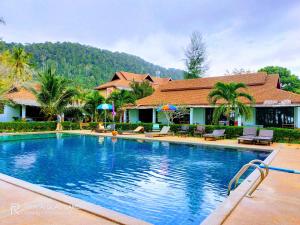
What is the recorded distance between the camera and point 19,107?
30.3 metres

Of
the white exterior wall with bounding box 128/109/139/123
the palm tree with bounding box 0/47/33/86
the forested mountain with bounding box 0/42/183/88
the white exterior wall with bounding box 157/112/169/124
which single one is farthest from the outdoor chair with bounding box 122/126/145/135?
the forested mountain with bounding box 0/42/183/88

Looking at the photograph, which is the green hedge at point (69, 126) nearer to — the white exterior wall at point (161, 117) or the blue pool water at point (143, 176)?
the white exterior wall at point (161, 117)

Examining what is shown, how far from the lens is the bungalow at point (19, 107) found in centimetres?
2817

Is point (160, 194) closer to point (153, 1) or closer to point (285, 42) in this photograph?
point (153, 1)

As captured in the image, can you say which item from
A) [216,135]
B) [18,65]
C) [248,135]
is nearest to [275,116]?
[248,135]

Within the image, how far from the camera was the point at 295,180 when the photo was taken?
7.02m

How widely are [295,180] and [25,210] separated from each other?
6767mm

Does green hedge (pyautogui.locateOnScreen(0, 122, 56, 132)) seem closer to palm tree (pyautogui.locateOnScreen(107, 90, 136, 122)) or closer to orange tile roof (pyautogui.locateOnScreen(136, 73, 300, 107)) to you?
palm tree (pyautogui.locateOnScreen(107, 90, 136, 122))

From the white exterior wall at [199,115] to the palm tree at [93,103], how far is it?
10580 millimetres

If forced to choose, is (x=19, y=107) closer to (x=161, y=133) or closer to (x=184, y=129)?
(x=161, y=133)

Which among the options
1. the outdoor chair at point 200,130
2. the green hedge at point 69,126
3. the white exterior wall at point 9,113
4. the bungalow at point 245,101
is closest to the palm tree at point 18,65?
the white exterior wall at point 9,113

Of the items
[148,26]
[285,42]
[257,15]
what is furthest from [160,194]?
[285,42]

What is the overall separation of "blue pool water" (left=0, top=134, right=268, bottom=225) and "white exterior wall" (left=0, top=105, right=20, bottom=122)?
17.9 meters

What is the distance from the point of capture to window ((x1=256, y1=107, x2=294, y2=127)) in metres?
21.5
